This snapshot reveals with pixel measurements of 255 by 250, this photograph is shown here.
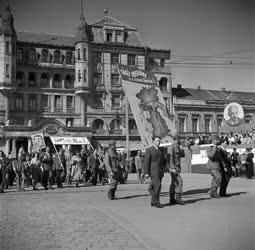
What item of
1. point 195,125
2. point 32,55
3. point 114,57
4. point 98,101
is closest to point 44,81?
point 32,55

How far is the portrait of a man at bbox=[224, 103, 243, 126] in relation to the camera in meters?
44.0

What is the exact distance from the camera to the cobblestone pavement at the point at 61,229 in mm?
6945

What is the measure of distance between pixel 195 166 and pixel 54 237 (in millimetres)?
25900

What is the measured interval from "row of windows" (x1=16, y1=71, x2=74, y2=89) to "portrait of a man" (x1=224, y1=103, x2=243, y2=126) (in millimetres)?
26463

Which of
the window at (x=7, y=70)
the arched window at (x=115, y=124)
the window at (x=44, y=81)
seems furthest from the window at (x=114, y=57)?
the window at (x=7, y=70)

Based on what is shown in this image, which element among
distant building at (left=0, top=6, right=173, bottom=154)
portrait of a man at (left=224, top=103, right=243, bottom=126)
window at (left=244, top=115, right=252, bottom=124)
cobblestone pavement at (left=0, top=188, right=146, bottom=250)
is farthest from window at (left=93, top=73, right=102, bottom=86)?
cobblestone pavement at (left=0, top=188, right=146, bottom=250)

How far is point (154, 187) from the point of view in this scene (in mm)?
11477

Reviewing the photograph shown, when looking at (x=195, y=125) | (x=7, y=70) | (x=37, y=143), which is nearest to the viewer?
(x=37, y=143)

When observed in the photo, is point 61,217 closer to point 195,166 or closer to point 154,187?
point 154,187

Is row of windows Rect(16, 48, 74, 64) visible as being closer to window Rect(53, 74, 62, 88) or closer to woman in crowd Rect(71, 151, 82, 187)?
window Rect(53, 74, 62, 88)

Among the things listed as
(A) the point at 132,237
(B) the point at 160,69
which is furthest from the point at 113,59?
(A) the point at 132,237

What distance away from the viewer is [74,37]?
6794cm

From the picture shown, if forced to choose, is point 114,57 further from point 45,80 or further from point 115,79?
point 45,80

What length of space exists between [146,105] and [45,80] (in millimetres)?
46793
